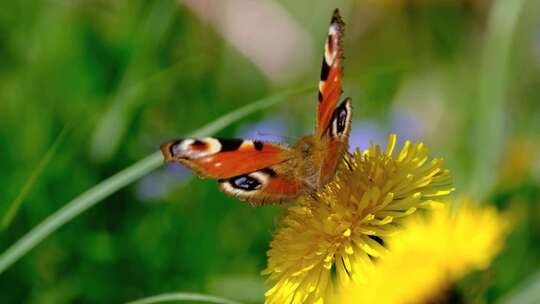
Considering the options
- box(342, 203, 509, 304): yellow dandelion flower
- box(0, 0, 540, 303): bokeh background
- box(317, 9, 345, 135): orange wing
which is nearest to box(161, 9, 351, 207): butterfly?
box(317, 9, 345, 135): orange wing

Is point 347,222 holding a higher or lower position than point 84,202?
lower

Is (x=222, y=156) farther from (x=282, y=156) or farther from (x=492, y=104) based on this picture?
(x=492, y=104)

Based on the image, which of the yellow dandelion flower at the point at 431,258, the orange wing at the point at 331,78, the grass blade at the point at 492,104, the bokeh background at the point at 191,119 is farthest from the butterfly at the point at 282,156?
the grass blade at the point at 492,104

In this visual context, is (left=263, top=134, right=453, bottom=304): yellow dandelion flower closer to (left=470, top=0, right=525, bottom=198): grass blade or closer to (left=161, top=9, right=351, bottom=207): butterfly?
(left=161, top=9, right=351, bottom=207): butterfly

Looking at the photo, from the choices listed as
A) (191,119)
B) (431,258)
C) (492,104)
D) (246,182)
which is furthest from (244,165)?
(191,119)

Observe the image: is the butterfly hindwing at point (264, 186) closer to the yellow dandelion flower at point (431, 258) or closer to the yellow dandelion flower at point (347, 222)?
the yellow dandelion flower at point (347, 222)

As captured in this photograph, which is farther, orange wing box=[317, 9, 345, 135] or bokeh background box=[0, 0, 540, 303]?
bokeh background box=[0, 0, 540, 303]
